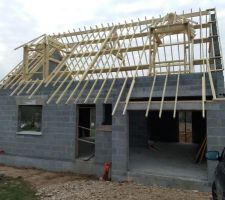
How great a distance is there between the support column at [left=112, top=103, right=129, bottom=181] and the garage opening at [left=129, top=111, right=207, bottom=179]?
365 mm

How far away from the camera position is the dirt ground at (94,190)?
7.05 m

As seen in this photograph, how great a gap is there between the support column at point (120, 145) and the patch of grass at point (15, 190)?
8.34ft

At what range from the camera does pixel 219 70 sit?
814 cm

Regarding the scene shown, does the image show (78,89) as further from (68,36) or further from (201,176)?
(68,36)

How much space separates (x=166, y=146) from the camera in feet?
50.6

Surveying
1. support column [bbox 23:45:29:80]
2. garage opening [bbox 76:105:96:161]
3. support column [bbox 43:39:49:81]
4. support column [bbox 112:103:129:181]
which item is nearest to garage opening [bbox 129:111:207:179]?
support column [bbox 112:103:129:181]

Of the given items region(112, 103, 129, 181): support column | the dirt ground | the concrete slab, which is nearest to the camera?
the dirt ground

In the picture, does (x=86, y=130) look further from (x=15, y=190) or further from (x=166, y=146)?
(x=15, y=190)

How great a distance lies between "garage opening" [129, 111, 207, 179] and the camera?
8953 millimetres

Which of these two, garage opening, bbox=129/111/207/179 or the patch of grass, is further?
garage opening, bbox=129/111/207/179

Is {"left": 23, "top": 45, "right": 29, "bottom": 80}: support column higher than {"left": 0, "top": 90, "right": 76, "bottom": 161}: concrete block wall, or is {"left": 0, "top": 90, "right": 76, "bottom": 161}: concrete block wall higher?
{"left": 23, "top": 45, "right": 29, "bottom": 80}: support column

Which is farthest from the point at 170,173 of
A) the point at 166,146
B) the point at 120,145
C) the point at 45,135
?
the point at 166,146

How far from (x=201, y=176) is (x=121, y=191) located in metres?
2.35

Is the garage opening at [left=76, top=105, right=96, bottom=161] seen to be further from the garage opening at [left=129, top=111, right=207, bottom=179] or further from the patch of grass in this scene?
the patch of grass
